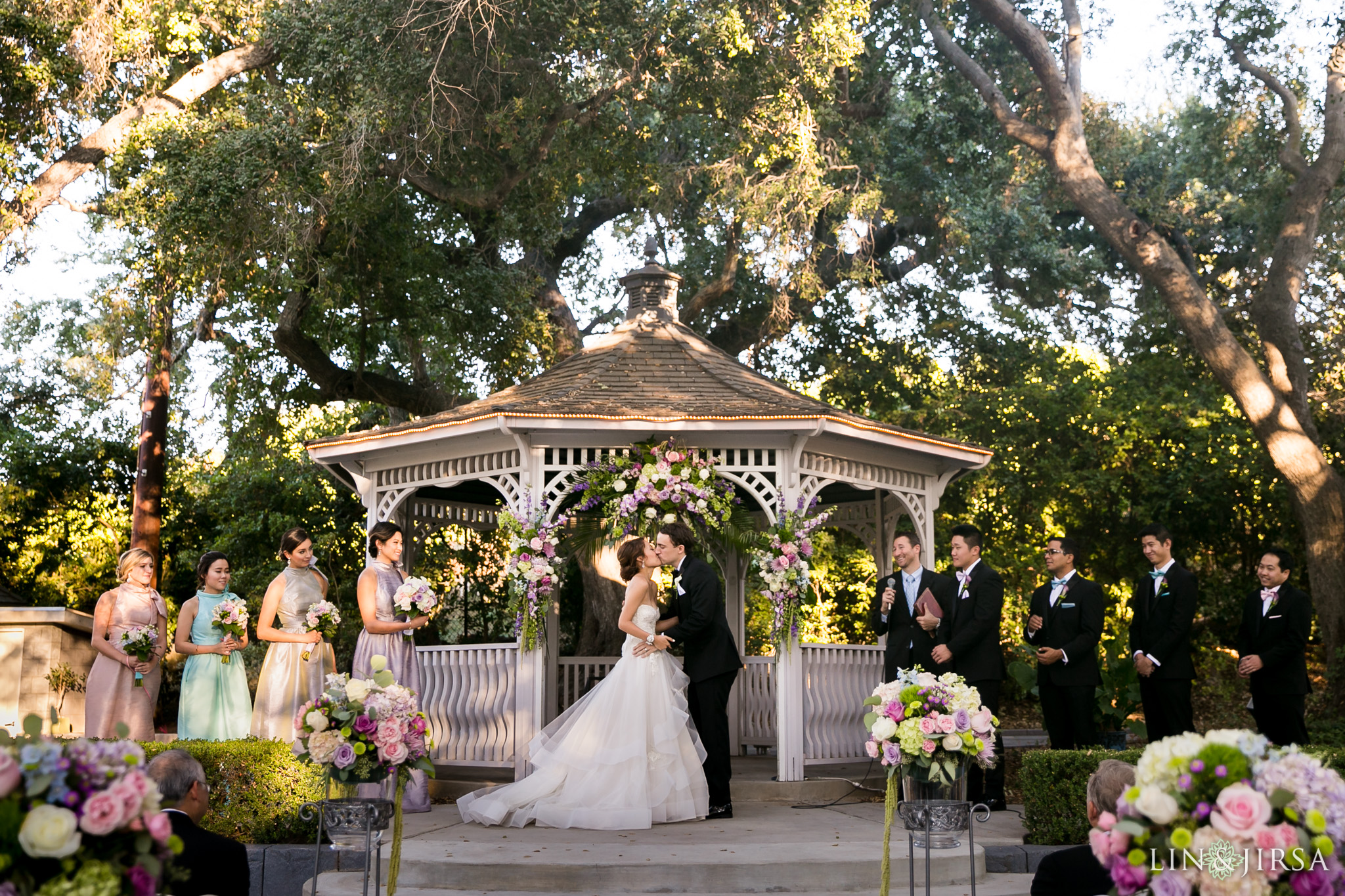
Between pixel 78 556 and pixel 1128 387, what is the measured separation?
54.0ft

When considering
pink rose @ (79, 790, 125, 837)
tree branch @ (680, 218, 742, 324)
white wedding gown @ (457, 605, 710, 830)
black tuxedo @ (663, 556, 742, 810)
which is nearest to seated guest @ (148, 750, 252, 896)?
pink rose @ (79, 790, 125, 837)

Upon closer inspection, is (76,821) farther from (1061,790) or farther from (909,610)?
(909,610)

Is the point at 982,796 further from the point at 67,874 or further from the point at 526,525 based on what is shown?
the point at 67,874

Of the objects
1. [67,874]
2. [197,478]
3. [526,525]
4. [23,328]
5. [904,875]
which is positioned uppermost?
[23,328]

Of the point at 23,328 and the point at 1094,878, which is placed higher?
the point at 23,328

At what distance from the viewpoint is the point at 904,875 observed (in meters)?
6.60

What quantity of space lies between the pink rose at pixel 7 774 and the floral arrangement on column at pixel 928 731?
11.9 ft

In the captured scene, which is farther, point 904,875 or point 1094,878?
point 904,875

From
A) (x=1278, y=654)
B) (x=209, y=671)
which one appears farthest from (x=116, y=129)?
(x=1278, y=654)

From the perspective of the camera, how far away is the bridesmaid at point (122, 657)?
8.15m

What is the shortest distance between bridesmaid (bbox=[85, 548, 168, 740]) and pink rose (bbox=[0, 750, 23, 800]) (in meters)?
6.12

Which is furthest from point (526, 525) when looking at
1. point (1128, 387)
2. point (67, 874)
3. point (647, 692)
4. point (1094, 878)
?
point (1128, 387)

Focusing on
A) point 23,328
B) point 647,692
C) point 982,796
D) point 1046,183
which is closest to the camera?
point 647,692

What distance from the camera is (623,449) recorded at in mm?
10102
